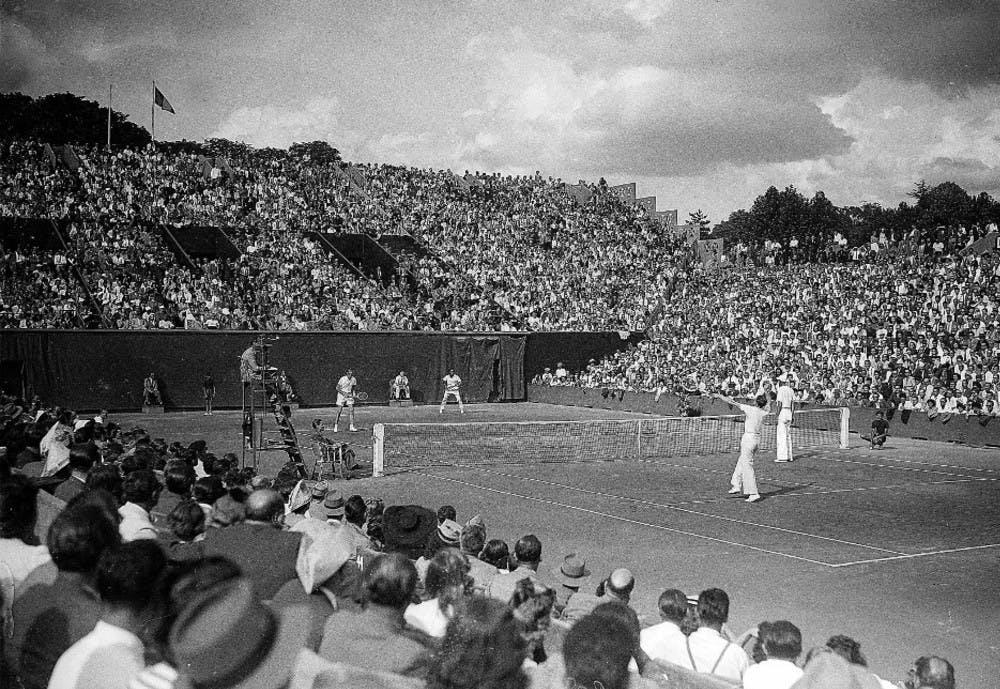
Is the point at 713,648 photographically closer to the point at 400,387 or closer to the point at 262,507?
the point at 262,507

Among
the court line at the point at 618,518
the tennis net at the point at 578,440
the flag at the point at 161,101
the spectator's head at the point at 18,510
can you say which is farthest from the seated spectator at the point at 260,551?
the flag at the point at 161,101

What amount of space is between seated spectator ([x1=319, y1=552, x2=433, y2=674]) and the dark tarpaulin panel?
→ 2627 centimetres

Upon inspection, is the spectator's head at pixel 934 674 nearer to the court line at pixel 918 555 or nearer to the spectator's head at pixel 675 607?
the spectator's head at pixel 675 607

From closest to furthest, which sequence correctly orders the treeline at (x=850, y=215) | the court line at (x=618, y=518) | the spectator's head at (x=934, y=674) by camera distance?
the spectator's head at (x=934, y=674), the court line at (x=618, y=518), the treeline at (x=850, y=215)

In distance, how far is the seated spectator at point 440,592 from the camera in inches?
221

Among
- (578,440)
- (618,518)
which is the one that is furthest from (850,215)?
(618,518)

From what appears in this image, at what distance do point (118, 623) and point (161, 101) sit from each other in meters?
51.6

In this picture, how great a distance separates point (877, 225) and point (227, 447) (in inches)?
3643

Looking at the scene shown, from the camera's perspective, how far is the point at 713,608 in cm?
628

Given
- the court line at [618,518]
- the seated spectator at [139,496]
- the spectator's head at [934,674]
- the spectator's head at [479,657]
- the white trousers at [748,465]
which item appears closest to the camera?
the spectator's head at [479,657]

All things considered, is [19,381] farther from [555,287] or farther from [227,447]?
[555,287]

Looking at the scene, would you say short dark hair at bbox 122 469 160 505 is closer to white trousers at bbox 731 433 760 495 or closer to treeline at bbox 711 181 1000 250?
white trousers at bbox 731 433 760 495

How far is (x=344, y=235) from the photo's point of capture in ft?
154

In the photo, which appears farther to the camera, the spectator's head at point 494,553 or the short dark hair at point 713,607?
the spectator's head at point 494,553
